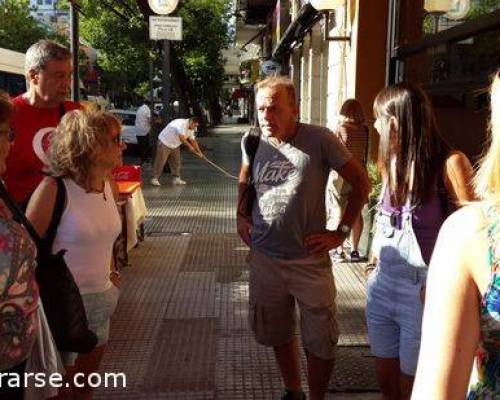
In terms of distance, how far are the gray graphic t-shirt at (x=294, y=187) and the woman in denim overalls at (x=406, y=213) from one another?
1.45 feet

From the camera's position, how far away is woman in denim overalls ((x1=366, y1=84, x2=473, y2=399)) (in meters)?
2.72

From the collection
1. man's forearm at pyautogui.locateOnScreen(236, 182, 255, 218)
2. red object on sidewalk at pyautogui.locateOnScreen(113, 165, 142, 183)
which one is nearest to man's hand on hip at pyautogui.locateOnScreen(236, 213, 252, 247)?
man's forearm at pyautogui.locateOnScreen(236, 182, 255, 218)

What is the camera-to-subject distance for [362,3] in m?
7.75

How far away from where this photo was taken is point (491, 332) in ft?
4.30

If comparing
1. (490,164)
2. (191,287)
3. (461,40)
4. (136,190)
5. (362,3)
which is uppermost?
(362,3)

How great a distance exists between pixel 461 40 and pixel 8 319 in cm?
424

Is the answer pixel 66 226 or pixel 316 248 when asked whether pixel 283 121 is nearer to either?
pixel 316 248

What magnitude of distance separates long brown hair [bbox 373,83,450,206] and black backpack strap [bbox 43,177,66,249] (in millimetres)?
1400

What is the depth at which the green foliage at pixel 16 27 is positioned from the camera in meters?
40.5

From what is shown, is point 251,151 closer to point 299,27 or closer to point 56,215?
point 56,215

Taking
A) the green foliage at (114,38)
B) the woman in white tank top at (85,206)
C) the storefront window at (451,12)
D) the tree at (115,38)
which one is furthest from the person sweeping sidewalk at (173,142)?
the green foliage at (114,38)

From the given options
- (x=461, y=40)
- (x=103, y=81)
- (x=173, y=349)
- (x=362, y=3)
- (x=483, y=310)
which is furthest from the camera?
(x=103, y=81)

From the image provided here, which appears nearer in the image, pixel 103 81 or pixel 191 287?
pixel 191 287

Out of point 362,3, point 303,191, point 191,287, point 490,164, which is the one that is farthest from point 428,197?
point 362,3
